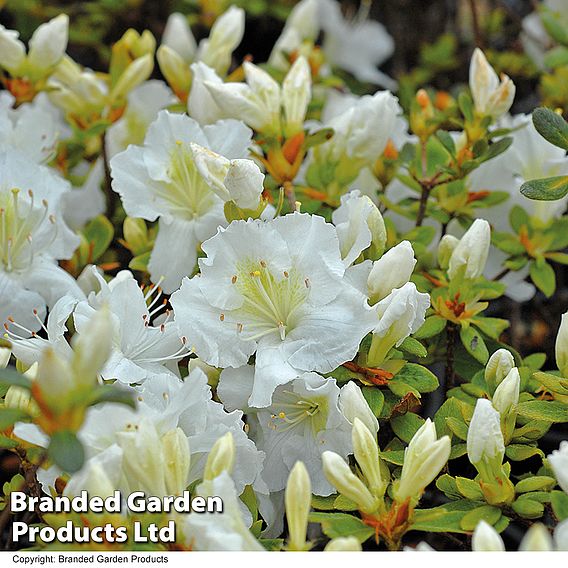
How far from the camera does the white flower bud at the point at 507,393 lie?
114cm

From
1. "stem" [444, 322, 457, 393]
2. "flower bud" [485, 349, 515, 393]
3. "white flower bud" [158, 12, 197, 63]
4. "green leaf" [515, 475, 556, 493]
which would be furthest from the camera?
"white flower bud" [158, 12, 197, 63]

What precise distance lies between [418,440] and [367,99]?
756 millimetres

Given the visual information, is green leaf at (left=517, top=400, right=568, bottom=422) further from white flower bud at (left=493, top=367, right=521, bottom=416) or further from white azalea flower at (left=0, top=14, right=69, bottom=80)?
white azalea flower at (left=0, top=14, right=69, bottom=80)

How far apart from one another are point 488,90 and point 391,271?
51 centimetres

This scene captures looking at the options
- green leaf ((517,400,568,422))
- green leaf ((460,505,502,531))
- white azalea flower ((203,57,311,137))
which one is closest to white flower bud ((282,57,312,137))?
white azalea flower ((203,57,311,137))

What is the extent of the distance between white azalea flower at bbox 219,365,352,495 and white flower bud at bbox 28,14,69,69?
834 millimetres

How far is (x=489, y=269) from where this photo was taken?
159cm

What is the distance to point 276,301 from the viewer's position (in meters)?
1.24

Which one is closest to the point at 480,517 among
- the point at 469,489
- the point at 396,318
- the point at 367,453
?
the point at 469,489

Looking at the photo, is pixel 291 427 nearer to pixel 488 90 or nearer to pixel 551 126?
pixel 551 126

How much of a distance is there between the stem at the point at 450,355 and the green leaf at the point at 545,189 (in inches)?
8.9

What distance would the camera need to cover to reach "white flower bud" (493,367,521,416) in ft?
3.75

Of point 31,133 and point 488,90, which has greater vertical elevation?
point 488,90
